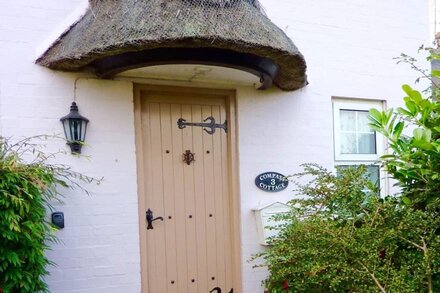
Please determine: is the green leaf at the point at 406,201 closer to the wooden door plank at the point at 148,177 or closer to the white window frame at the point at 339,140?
the white window frame at the point at 339,140

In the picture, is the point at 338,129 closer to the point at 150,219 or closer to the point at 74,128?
the point at 150,219

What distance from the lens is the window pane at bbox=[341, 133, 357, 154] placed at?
403 cm

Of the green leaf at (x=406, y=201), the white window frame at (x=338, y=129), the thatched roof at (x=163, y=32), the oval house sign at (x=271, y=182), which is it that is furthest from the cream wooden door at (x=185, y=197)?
the green leaf at (x=406, y=201)

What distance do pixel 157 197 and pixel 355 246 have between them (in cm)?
167

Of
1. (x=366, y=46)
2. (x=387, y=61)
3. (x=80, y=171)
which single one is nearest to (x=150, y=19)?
(x=80, y=171)

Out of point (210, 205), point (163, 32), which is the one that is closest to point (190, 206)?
point (210, 205)

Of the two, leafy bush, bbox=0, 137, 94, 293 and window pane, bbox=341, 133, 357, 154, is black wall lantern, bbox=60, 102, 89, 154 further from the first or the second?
window pane, bbox=341, 133, 357, 154

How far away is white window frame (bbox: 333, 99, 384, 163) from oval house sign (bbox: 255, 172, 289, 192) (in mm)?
745

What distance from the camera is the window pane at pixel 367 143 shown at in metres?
4.11

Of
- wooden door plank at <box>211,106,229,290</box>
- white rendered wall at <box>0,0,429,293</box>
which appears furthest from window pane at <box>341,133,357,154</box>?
wooden door plank at <box>211,106,229,290</box>

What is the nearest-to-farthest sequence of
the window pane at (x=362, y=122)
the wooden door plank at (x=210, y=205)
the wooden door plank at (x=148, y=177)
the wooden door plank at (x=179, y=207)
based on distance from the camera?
the wooden door plank at (x=148, y=177) → the wooden door plank at (x=179, y=207) → the wooden door plank at (x=210, y=205) → the window pane at (x=362, y=122)

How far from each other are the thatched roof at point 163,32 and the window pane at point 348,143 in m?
1.47

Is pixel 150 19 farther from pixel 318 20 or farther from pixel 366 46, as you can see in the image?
pixel 366 46

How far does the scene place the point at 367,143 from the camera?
414cm
